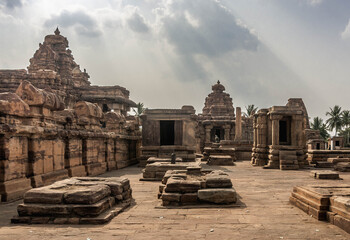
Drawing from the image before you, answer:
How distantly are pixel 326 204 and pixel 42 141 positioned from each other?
6.79 metres

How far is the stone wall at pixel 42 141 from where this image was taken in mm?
6186

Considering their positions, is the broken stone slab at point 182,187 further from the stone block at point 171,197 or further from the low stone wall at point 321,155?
the low stone wall at point 321,155

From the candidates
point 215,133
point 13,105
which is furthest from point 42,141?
point 215,133

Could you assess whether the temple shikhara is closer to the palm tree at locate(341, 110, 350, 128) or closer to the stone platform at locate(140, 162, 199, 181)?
the stone platform at locate(140, 162, 199, 181)

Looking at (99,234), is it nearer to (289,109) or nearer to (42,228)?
(42,228)

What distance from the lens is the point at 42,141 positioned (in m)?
7.48

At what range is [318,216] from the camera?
477 cm

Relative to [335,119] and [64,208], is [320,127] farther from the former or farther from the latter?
[64,208]

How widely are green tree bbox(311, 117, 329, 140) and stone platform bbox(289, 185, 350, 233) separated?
50980 millimetres


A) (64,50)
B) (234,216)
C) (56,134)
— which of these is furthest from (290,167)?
(64,50)

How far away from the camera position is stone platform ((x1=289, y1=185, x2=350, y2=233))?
4.29m

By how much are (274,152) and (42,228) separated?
12996 mm

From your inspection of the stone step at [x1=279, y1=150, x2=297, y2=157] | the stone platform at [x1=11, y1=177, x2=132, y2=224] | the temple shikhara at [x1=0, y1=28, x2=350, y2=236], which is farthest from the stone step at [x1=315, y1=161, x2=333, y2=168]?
the stone platform at [x1=11, y1=177, x2=132, y2=224]

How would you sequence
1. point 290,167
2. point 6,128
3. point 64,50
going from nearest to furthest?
point 6,128 < point 290,167 < point 64,50
